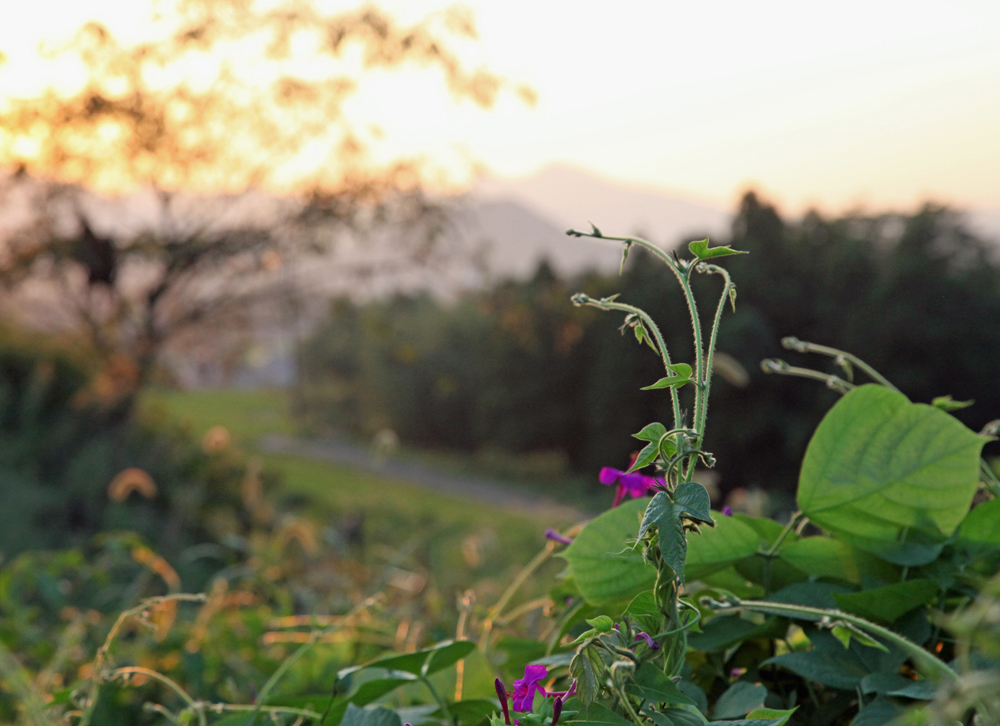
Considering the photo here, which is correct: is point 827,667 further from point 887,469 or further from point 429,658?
point 429,658

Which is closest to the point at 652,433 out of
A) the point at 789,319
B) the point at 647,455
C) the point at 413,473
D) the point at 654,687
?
the point at 647,455

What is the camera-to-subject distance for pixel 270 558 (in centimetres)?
185

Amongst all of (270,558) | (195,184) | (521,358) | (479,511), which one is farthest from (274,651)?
(521,358)

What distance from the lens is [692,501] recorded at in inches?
14.0

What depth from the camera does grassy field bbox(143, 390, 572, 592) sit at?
3.34 m

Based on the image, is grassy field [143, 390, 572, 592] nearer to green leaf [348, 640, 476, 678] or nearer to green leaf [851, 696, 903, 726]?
green leaf [348, 640, 476, 678]

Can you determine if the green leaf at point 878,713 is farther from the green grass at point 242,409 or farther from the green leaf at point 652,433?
the green grass at point 242,409

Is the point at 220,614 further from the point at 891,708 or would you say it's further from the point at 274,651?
the point at 891,708

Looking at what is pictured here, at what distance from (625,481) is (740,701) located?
0.60 ft

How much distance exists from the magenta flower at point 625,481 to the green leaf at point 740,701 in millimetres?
156

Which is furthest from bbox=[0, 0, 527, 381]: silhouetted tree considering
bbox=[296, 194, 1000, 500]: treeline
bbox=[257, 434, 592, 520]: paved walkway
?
bbox=[257, 434, 592, 520]: paved walkway

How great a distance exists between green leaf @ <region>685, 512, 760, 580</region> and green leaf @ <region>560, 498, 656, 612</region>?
0.03m

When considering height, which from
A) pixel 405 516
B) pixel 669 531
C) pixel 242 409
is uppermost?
pixel 669 531

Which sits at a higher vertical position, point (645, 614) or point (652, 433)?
point (652, 433)
